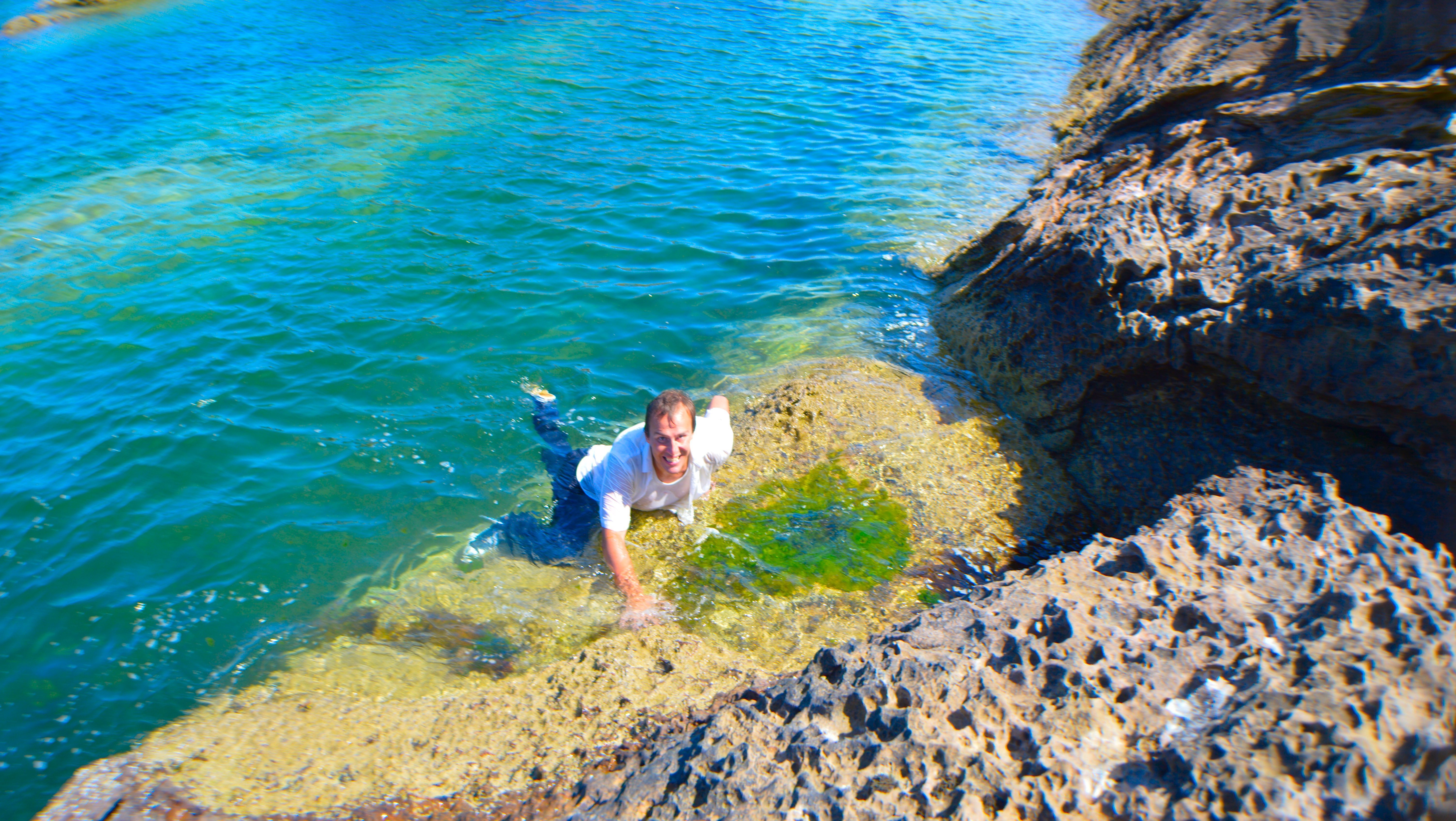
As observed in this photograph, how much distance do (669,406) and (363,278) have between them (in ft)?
17.9

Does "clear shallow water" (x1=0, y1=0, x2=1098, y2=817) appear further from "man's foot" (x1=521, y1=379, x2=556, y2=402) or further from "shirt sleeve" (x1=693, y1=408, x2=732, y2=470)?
"shirt sleeve" (x1=693, y1=408, x2=732, y2=470)

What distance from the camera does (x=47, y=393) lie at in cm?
670

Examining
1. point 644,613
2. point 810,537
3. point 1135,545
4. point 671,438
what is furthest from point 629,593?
point 1135,545

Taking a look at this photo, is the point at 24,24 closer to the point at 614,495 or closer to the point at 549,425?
the point at 549,425

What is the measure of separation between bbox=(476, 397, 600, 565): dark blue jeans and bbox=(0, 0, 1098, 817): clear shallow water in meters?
0.20

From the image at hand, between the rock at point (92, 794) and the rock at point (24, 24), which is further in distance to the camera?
the rock at point (24, 24)

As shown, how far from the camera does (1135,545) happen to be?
10.8 ft

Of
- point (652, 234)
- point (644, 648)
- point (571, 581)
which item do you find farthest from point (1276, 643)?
point (652, 234)

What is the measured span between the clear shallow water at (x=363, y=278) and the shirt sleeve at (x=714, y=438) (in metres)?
1.57

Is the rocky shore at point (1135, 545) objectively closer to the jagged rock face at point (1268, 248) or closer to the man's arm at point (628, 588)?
the jagged rock face at point (1268, 248)

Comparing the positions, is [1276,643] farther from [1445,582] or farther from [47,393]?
[47,393]

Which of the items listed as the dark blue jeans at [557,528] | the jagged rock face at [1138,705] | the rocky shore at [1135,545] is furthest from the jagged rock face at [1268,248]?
the dark blue jeans at [557,528]

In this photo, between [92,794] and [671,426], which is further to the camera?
[671,426]

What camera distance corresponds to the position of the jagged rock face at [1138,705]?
223cm
